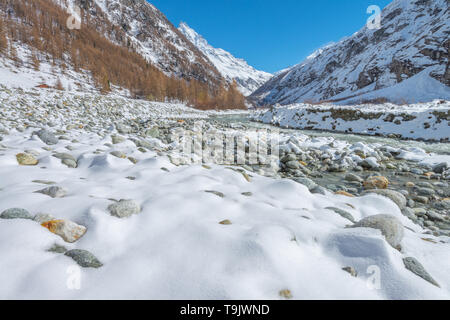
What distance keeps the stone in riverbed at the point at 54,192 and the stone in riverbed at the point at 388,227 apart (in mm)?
2485

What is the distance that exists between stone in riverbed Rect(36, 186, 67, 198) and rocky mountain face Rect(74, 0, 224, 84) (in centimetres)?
8602

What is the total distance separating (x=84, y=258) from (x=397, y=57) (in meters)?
63.3

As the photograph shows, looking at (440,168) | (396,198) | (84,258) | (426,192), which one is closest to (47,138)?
(84,258)

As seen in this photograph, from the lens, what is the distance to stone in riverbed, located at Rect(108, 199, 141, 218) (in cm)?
149

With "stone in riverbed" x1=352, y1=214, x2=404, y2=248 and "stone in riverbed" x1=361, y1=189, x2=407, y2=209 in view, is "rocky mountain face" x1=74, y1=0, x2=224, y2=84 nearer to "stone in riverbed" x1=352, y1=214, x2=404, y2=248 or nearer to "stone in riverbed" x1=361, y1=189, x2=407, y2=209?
"stone in riverbed" x1=361, y1=189, x2=407, y2=209

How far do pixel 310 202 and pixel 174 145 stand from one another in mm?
3573

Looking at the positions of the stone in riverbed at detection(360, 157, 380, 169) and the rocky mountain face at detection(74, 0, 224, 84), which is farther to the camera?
the rocky mountain face at detection(74, 0, 224, 84)

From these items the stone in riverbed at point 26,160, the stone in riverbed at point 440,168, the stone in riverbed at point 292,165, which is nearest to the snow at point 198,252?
the stone in riverbed at point 26,160

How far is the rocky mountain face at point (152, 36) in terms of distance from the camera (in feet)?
270

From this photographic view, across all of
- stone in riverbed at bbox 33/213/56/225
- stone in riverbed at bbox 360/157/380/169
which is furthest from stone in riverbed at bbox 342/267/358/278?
stone in riverbed at bbox 360/157/380/169

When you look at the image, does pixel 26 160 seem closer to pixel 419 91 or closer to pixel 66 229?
pixel 66 229

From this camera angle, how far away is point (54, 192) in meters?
1.74

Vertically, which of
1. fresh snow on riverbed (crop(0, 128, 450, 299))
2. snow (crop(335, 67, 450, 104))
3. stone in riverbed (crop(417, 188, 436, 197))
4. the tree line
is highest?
the tree line

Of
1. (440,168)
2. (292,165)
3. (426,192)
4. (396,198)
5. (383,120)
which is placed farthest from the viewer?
(383,120)
